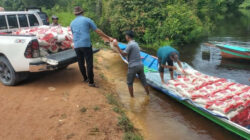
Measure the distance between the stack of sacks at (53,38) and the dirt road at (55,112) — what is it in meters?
1.01

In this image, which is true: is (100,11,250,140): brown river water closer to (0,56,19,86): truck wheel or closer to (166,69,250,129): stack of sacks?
(166,69,250,129): stack of sacks

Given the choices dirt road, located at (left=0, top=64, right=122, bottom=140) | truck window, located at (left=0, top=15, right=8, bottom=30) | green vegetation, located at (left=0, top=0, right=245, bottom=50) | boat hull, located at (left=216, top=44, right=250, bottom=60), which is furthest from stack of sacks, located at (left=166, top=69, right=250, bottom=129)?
green vegetation, located at (left=0, top=0, right=245, bottom=50)

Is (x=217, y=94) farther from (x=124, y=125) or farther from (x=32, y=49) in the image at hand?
(x=32, y=49)

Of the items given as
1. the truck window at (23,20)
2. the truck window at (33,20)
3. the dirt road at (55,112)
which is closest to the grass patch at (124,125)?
the dirt road at (55,112)

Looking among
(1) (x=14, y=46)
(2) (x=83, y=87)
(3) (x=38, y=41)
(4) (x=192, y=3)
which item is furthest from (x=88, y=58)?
(4) (x=192, y=3)

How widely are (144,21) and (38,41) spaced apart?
10.8 m

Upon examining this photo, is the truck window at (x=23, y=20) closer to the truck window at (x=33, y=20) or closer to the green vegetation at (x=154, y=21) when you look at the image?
the truck window at (x=33, y=20)

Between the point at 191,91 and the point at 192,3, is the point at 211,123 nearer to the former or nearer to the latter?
the point at 191,91

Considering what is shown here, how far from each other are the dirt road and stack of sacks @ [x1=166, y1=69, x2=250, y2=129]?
7.09ft

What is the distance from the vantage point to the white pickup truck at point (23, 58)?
5043 millimetres

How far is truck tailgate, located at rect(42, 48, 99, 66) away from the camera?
5.15 metres

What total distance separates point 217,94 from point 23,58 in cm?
476

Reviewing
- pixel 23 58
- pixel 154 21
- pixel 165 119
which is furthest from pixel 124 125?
pixel 154 21

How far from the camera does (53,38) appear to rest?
551 centimetres
